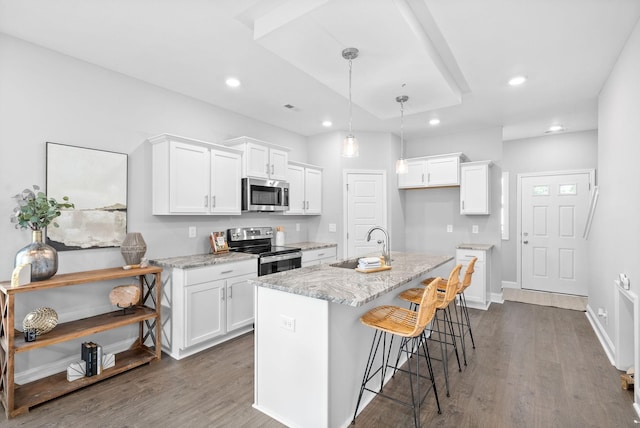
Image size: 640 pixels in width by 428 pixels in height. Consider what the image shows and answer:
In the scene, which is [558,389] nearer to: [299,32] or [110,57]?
[299,32]

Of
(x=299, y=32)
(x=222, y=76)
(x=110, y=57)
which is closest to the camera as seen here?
(x=299, y=32)

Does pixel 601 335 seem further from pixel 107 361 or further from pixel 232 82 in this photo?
pixel 107 361

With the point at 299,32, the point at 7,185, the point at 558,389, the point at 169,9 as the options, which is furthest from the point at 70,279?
the point at 558,389

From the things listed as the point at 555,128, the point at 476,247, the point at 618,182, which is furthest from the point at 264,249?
the point at 555,128

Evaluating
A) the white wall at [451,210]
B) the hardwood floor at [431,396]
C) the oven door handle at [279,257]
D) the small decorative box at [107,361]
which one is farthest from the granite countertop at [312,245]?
the small decorative box at [107,361]

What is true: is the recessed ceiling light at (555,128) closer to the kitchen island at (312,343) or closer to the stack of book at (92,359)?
the kitchen island at (312,343)

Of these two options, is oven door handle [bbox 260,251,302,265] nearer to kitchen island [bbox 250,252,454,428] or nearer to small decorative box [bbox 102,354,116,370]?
kitchen island [bbox 250,252,454,428]

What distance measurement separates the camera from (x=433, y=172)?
516 centimetres

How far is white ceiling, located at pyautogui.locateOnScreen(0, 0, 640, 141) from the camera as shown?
2135mm

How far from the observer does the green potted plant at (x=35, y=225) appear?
2.31 m

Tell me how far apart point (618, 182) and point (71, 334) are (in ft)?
15.6

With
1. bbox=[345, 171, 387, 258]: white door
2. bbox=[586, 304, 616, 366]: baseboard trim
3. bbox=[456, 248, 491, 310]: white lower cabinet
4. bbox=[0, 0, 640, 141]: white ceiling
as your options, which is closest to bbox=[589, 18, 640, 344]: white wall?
bbox=[586, 304, 616, 366]: baseboard trim

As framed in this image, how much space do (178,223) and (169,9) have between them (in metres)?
2.14

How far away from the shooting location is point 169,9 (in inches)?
87.0
